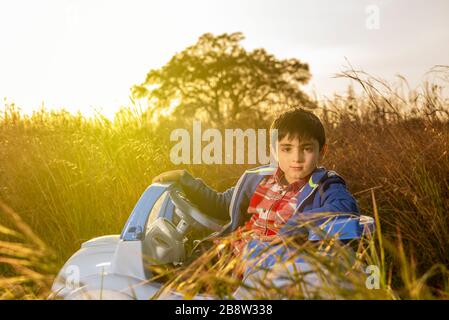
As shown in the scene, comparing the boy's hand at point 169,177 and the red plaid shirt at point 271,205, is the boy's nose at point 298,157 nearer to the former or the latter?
the red plaid shirt at point 271,205

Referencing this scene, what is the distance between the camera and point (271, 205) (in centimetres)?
277

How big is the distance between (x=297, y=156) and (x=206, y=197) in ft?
1.73

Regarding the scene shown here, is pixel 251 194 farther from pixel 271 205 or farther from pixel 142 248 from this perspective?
pixel 142 248

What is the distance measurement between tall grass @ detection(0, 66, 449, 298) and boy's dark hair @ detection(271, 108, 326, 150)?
0.92 meters

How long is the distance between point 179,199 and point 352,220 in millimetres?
908

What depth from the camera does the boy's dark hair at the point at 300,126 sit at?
271 cm

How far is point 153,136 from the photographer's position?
18.6ft
